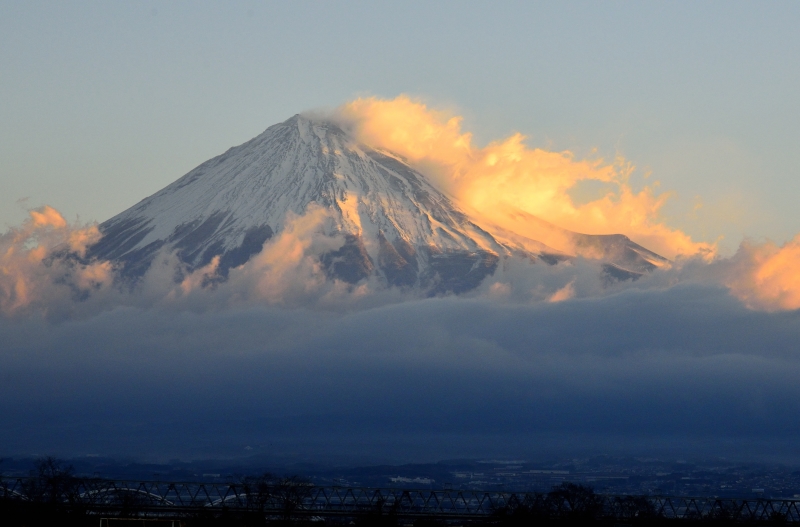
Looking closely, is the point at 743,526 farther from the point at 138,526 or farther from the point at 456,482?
the point at 456,482

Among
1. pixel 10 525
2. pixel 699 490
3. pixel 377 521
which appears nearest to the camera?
pixel 10 525

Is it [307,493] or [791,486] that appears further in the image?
[791,486]

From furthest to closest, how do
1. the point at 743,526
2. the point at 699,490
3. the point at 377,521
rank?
the point at 699,490, the point at 743,526, the point at 377,521

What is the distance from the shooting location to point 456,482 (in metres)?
197

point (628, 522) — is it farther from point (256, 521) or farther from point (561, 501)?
point (256, 521)

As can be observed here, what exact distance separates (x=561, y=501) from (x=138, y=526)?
98.1 feet

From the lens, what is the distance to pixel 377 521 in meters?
82.2

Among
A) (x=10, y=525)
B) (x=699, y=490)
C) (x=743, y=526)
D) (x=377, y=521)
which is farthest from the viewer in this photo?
(x=699, y=490)

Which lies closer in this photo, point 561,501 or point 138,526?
point 138,526

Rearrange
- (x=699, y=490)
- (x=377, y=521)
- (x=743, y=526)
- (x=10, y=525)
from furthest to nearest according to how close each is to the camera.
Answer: (x=699, y=490), (x=743, y=526), (x=377, y=521), (x=10, y=525)

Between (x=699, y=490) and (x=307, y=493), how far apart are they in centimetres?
11474

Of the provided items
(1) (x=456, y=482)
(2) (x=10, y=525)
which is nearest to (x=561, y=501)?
(2) (x=10, y=525)

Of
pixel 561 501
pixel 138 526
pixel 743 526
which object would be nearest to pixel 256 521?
pixel 138 526

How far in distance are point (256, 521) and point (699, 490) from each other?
124530 mm
